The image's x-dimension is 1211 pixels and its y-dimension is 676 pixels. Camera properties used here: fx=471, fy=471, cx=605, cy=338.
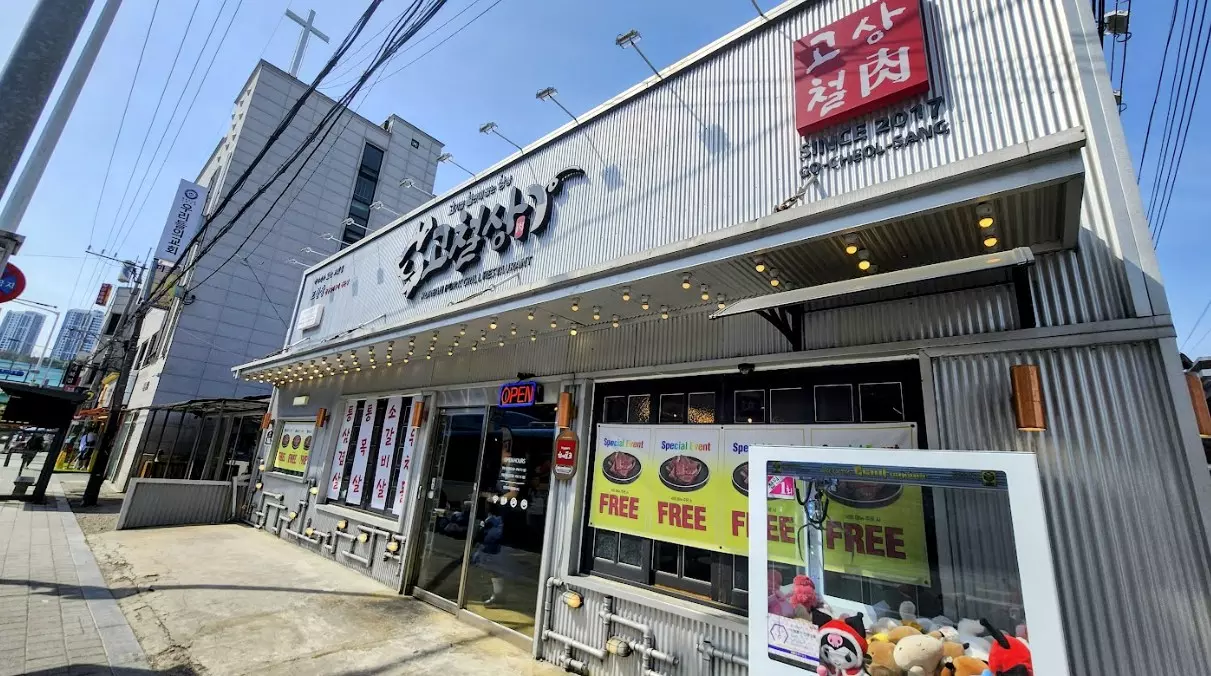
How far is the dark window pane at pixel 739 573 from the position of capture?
410 cm

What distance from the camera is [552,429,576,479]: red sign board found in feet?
18.1

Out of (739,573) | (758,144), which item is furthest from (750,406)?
(758,144)

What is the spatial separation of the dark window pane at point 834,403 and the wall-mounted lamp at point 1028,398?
1.07 m

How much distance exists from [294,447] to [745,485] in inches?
435

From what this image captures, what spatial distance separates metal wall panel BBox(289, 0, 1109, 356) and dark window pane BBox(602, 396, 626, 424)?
161 centimetres

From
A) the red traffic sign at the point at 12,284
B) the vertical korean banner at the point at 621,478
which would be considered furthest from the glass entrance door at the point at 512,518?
the red traffic sign at the point at 12,284

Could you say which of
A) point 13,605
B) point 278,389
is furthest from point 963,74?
point 278,389

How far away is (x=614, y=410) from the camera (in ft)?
18.1

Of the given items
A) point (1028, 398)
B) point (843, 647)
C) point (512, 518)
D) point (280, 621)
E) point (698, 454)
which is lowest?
point (280, 621)

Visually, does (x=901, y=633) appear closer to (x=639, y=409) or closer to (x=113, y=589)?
(x=639, y=409)

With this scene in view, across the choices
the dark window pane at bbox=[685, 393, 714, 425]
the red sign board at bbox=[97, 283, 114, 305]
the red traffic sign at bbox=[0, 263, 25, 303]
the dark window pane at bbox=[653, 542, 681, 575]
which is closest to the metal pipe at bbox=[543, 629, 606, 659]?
the dark window pane at bbox=[653, 542, 681, 575]

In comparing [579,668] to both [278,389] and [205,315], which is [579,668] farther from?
[205,315]

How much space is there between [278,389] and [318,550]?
512 centimetres

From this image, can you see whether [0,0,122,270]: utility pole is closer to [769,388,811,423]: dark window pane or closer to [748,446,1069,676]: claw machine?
[748,446,1069,676]: claw machine
